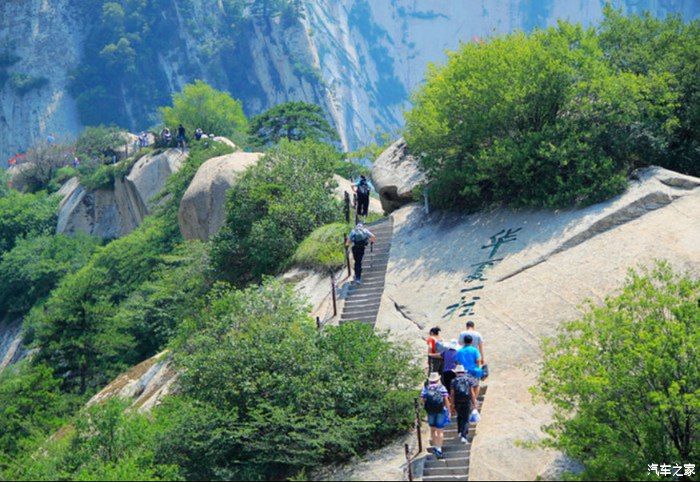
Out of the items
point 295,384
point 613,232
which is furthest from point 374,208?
point 295,384

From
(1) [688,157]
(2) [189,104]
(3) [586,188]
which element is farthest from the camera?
(2) [189,104]

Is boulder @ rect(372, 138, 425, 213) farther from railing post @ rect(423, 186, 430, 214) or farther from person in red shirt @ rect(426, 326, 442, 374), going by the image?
person in red shirt @ rect(426, 326, 442, 374)

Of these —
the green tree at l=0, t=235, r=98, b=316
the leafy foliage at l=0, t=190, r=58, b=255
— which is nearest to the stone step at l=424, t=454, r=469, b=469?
the green tree at l=0, t=235, r=98, b=316

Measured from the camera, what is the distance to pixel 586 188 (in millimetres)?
25031

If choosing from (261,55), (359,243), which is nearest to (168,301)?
(359,243)

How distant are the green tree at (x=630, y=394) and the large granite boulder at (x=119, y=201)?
3441cm

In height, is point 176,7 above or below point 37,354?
above

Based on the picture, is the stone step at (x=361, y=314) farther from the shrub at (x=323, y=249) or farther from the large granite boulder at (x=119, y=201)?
the large granite boulder at (x=119, y=201)

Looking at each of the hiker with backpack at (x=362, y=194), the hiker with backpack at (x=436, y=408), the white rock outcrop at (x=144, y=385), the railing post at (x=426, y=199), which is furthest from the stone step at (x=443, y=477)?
the hiker with backpack at (x=362, y=194)

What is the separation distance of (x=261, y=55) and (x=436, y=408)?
339ft

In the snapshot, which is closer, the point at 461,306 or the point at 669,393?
the point at 669,393

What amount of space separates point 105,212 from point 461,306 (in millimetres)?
38196

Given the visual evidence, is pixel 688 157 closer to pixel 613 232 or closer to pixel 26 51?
pixel 613 232

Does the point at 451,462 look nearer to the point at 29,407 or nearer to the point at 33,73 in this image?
the point at 29,407
